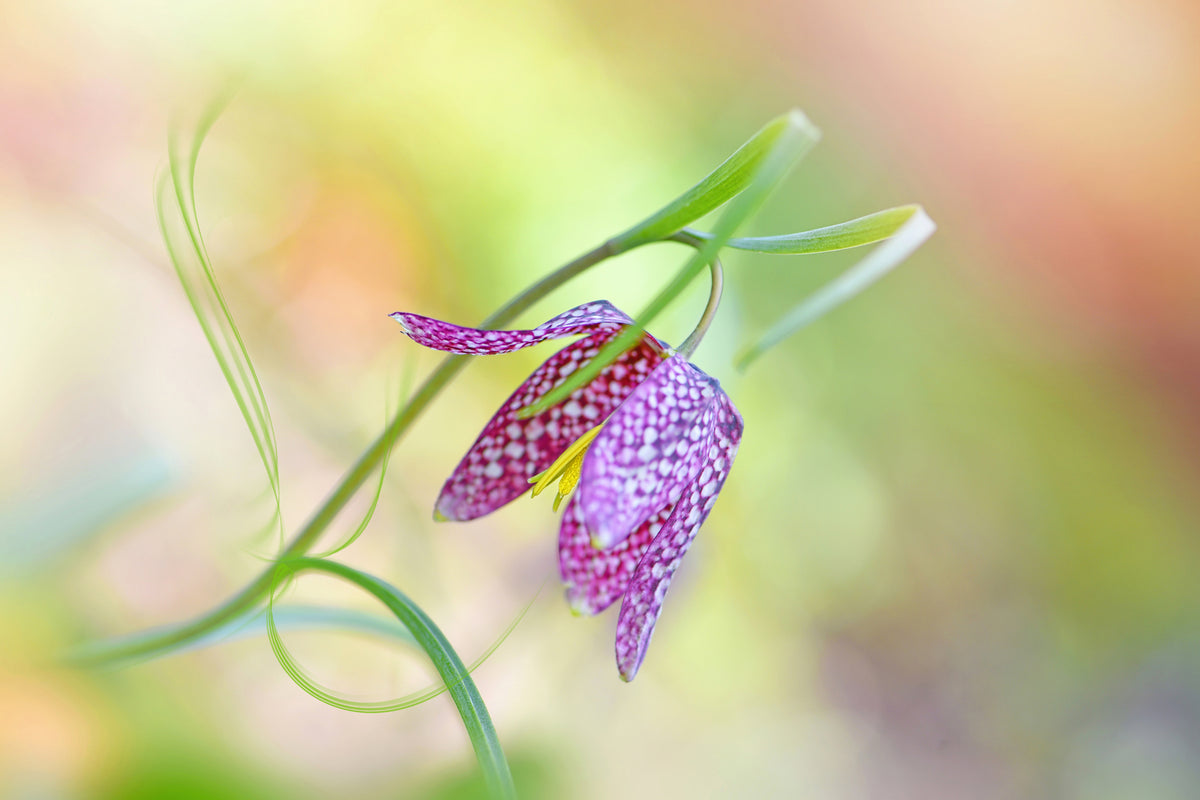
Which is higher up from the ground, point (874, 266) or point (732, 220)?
point (732, 220)

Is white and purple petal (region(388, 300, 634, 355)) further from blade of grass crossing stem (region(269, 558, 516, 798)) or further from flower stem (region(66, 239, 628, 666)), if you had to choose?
blade of grass crossing stem (region(269, 558, 516, 798))

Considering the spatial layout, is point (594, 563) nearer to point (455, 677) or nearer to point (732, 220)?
point (455, 677)

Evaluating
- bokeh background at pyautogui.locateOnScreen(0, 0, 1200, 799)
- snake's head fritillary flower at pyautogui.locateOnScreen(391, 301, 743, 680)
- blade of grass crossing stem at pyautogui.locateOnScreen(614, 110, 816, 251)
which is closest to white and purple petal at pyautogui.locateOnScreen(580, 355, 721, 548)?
snake's head fritillary flower at pyautogui.locateOnScreen(391, 301, 743, 680)

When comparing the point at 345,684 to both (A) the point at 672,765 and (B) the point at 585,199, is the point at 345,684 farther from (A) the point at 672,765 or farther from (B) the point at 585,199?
(B) the point at 585,199

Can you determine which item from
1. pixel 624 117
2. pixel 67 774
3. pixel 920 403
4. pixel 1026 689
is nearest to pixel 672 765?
pixel 1026 689

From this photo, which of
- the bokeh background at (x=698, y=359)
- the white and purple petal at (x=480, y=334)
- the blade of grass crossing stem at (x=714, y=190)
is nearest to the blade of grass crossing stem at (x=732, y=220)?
the blade of grass crossing stem at (x=714, y=190)

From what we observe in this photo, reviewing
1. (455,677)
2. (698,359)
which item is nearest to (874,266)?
(455,677)
